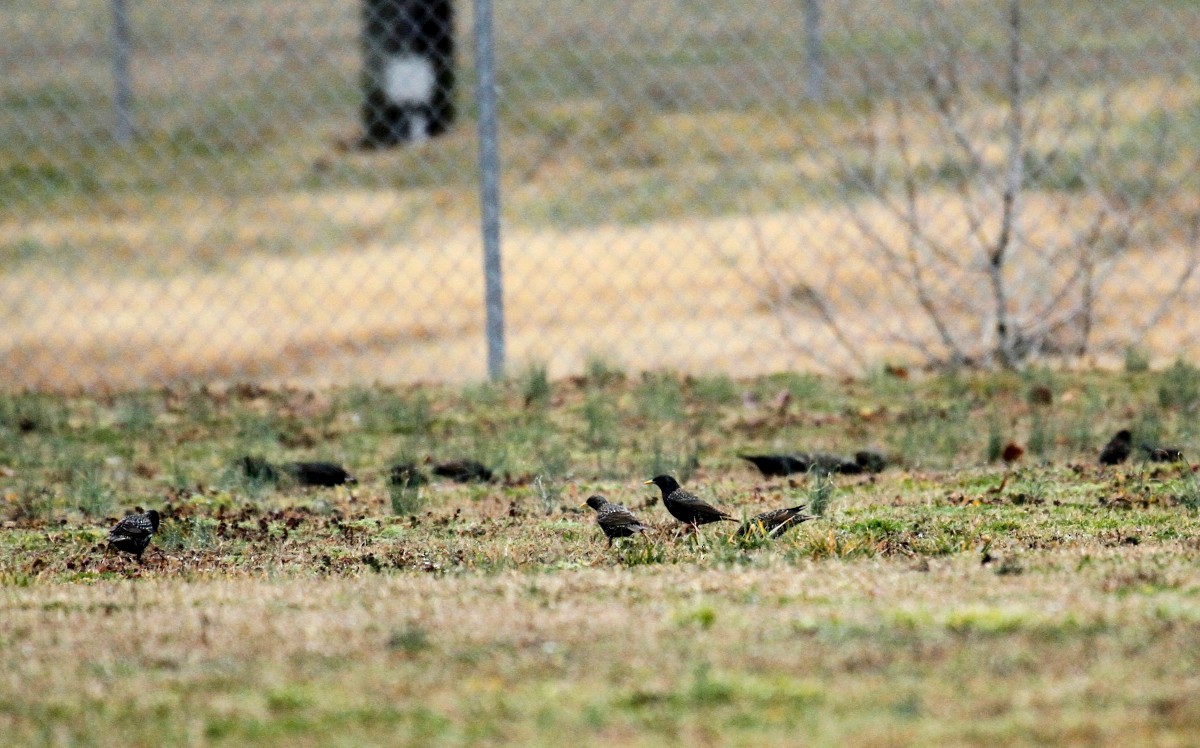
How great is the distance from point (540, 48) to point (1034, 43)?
20.9ft

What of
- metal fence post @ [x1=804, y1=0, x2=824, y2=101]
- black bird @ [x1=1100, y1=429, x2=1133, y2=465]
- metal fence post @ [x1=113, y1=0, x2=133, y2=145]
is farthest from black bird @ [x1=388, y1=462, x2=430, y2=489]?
metal fence post @ [x1=113, y1=0, x2=133, y2=145]

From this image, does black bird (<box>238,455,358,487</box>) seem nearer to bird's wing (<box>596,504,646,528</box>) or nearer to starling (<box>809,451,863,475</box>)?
starling (<box>809,451,863,475</box>)

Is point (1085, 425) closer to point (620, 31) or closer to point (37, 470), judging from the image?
point (37, 470)

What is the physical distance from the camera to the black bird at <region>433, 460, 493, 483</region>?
728 cm

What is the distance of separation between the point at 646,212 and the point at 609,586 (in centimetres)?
1205

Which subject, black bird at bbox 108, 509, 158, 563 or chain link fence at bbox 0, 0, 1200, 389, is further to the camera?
chain link fence at bbox 0, 0, 1200, 389

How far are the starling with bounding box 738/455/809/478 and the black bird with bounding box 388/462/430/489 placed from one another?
1.33m

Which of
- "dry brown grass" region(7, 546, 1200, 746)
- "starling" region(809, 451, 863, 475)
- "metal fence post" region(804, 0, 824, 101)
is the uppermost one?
"metal fence post" region(804, 0, 824, 101)

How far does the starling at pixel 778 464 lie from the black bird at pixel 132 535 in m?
2.60

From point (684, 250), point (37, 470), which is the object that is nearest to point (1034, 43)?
point (684, 250)

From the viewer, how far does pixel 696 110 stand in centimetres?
1931

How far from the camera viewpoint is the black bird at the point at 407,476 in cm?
677

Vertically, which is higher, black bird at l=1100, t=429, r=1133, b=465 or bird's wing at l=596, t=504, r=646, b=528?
black bird at l=1100, t=429, r=1133, b=465

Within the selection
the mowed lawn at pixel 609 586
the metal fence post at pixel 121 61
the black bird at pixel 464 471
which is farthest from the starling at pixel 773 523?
the metal fence post at pixel 121 61
